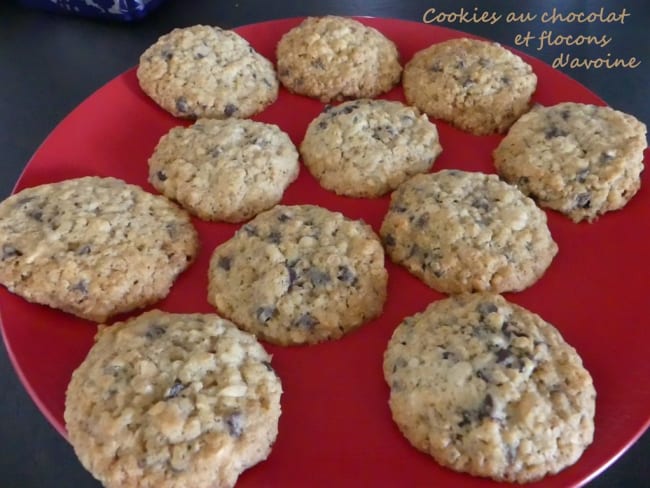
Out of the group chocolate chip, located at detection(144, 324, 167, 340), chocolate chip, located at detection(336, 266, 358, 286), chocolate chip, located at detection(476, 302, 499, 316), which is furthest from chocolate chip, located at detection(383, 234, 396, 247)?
chocolate chip, located at detection(144, 324, 167, 340)

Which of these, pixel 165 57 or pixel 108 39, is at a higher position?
pixel 165 57

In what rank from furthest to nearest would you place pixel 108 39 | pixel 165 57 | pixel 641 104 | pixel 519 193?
pixel 108 39
pixel 641 104
pixel 165 57
pixel 519 193

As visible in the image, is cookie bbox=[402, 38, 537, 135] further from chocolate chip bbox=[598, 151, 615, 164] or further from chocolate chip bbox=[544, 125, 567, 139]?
chocolate chip bbox=[598, 151, 615, 164]

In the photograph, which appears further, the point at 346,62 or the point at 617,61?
the point at 617,61

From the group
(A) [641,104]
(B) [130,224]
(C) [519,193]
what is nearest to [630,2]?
(A) [641,104]

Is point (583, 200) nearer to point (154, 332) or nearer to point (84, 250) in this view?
point (154, 332)

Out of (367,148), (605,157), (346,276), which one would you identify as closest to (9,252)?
(346,276)

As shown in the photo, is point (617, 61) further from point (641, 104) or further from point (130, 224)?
point (130, 224)
